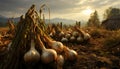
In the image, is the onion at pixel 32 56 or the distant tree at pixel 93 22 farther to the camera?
the distant tree at pixel 93 22

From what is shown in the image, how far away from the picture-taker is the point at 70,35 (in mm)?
7473

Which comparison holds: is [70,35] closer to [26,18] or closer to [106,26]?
[26,18]

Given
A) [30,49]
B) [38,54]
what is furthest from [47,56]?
[30,49]

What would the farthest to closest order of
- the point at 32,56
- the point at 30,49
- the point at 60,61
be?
the point at 60,61
the point at 30,49
the point at 32,56

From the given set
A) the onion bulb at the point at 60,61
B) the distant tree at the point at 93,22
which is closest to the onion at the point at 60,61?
the onion bulb at the point at 60,61

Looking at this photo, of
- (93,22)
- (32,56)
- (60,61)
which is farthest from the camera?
(93,22)

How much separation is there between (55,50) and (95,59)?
1063mm

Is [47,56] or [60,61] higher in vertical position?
[47,56]

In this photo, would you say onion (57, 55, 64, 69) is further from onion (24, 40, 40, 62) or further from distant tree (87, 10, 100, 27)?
distant tree (87, 10, 100, 27)

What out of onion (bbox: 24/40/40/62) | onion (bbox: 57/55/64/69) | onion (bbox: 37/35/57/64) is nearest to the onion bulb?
onion (bbox: 57/55/64/69)

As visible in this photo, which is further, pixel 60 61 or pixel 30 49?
pixel 60 61

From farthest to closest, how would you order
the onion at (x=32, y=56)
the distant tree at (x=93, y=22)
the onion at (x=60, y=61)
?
1. the distant tree at (x=93, y=22)
2. the onion at (x=60, y=61)
3. the onion at (x=32, y=56)

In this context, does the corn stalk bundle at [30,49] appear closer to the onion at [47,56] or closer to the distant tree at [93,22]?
the onion at [47,56]

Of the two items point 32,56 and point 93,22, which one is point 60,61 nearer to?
point 32,56
